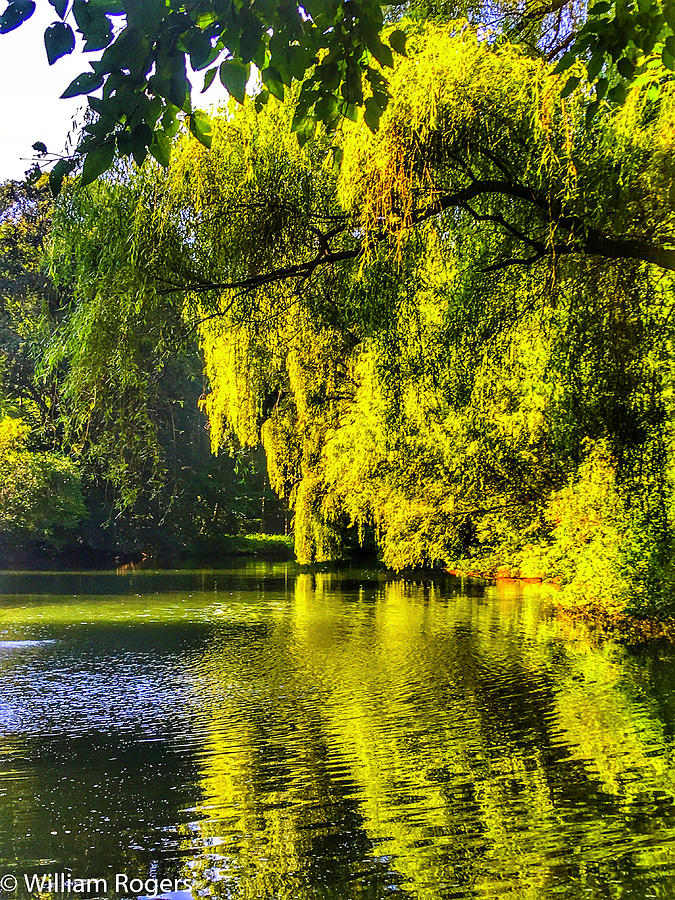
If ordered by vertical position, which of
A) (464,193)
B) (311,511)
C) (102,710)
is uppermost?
(464,193)

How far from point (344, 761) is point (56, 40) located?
5472mm

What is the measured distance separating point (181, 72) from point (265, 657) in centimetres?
1007

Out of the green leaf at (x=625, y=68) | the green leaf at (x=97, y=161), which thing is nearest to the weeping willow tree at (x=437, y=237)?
the green leaf at (x=625, y=68)

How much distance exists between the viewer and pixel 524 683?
9.84 meters

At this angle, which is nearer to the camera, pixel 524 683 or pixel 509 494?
pixel 524 683

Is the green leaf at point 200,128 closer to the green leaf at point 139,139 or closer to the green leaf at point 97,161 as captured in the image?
the green leaf at point 139,139

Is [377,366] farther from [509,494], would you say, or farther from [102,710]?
[509,494]

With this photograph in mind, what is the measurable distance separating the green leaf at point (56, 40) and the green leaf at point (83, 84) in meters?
0.07

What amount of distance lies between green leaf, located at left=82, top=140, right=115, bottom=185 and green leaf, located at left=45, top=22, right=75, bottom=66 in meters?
0.23

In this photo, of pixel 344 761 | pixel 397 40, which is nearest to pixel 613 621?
pixel 344 761

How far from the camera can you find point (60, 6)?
2.36 metres

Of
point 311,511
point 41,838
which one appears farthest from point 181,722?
point 311,511

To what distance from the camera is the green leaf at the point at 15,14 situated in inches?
91.2

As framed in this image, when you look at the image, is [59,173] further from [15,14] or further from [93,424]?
[93,424]
